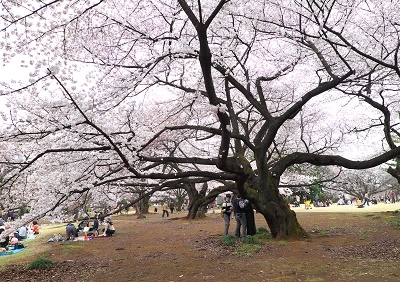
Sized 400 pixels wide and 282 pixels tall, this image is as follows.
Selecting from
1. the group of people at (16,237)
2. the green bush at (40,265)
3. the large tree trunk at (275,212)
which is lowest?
the green bush at (40,265)

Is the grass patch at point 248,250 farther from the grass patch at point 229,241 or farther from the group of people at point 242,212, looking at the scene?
the group of people at point 242,212

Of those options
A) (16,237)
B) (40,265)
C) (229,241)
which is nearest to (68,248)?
(40,265)

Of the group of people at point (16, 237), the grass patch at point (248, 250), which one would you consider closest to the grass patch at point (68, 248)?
the group of people at point (16, 237)

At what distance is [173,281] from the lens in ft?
17.8

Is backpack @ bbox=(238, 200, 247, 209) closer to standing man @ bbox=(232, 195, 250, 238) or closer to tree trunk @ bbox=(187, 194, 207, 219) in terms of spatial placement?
standing man @ bbox=(232, 195, 250, 238)

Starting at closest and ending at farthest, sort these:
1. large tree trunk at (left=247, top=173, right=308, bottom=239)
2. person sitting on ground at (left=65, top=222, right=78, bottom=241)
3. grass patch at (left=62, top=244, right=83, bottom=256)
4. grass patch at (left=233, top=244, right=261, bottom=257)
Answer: grass patch at (left=233, top=244, right=261, bottom=257) < large tree trunk at (left=247, top=173, right=308, bottom=239) < grass patch at (left=62, top=244, right=83, bottom=256) < person sitting on ground at (left=65, top=222, right=78, bottom=241)

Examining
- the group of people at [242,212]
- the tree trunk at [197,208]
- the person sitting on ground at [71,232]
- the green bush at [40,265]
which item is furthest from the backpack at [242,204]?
the tree trunk at [197,208]

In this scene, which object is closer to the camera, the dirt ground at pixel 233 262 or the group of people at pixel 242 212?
the dirt ground at pixel 233 262

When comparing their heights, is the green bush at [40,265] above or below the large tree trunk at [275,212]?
below

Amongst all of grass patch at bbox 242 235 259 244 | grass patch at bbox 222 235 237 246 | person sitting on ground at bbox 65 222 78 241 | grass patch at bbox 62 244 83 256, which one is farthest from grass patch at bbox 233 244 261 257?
person sitting on ground at bbox 65 222 78 241

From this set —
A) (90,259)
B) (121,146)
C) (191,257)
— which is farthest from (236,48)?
(90,259)

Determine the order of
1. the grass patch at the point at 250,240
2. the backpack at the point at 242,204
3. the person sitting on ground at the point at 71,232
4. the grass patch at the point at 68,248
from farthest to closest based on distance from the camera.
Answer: the person sitting on ground at the point at 71,232
the grass patch at the point at 68,248
the backpack at the point at 242,204
the grass patch at the point at 250,240

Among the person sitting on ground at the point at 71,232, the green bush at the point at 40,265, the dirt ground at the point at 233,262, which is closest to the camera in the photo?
the dirt ground at the point at 233,262

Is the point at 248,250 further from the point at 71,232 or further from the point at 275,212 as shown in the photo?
the point at 71,232
